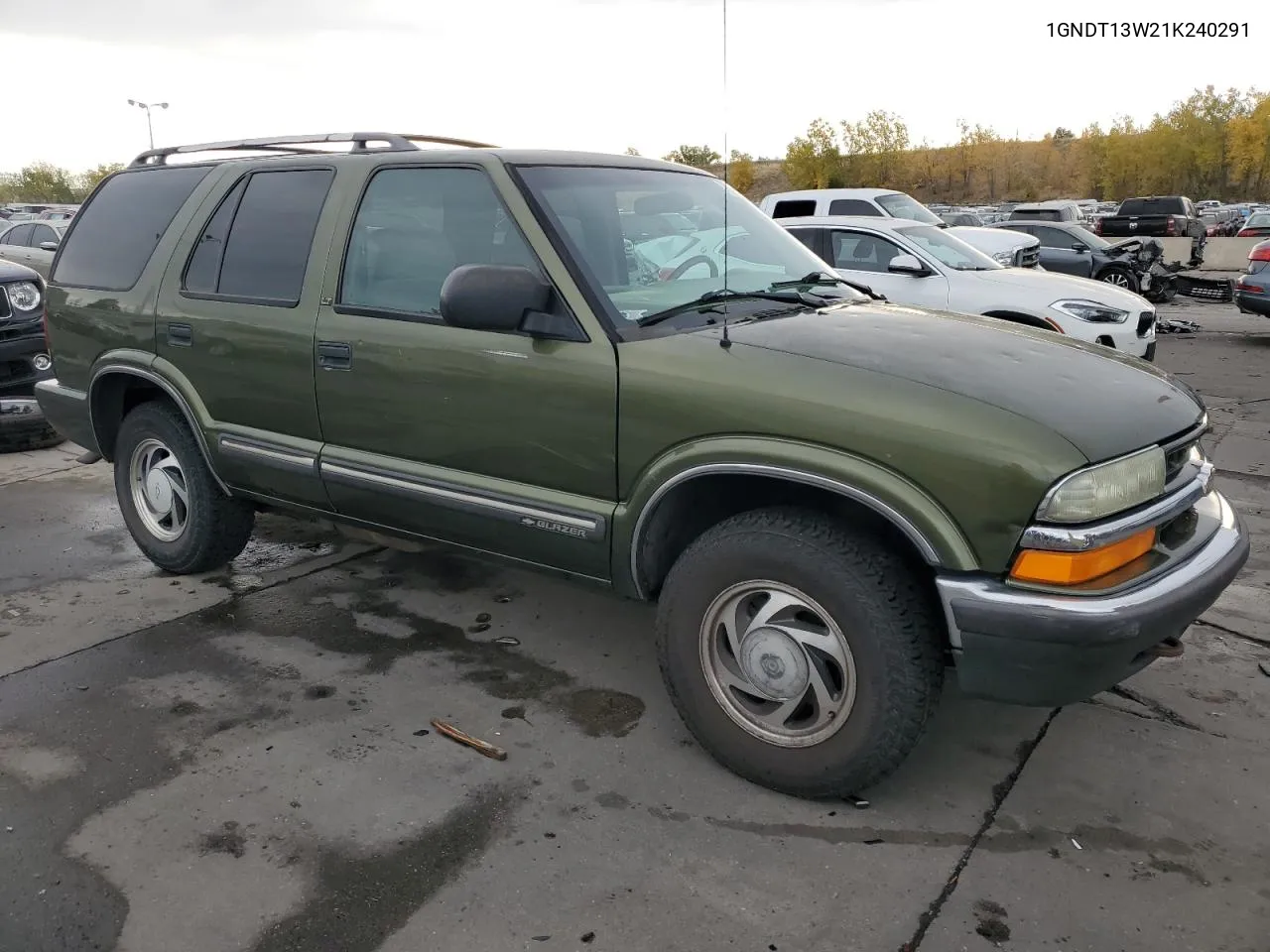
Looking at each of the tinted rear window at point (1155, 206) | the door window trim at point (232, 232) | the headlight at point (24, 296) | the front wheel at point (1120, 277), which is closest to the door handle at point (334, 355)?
the door window trim at point (232, 232)

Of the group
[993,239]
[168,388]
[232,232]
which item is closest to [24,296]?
[168,388]

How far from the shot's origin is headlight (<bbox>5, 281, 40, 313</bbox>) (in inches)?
287

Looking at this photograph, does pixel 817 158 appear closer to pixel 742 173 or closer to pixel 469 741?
pixel 742 173

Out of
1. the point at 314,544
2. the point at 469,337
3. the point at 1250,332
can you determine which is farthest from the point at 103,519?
the point at 1250,332

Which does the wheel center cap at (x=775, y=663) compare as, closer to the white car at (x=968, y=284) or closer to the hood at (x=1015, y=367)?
the hood at (x=1015, y=367)

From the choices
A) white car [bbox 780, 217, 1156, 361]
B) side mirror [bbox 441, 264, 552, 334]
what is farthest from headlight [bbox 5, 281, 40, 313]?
white car [bbox 780, 217, 1156, 361]

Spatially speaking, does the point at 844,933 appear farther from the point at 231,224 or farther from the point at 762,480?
the point at 231,224

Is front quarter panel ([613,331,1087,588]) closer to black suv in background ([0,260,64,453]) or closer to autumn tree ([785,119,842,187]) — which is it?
black suv in background ([0,260,64,453])

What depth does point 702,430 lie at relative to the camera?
2.85 meters

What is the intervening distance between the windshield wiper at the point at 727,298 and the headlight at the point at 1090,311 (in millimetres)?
5724

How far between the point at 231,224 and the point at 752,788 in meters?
3.13

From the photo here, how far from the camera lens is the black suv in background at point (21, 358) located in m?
7.10

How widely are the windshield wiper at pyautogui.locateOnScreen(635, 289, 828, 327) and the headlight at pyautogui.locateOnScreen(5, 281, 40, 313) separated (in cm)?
623

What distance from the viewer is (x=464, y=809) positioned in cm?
286
